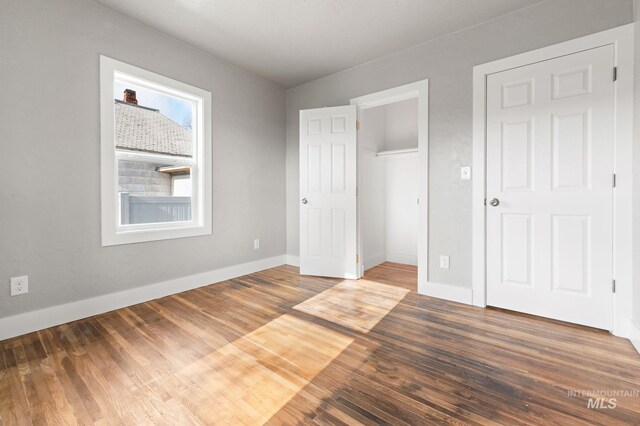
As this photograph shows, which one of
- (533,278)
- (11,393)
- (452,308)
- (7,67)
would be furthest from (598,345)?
(7,67)

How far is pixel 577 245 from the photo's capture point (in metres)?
2.21

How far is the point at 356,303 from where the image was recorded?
8.86 ft

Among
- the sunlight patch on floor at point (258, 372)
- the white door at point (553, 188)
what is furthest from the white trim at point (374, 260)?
the sunlight patch on floor at point (258, 372)

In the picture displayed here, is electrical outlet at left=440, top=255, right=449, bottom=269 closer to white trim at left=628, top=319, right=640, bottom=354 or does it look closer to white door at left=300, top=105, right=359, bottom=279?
white door at left=300, top=105, right=359, bottom=279

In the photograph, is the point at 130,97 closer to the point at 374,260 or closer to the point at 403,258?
the point at 374,260

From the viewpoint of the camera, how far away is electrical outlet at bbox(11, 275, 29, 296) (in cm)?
205

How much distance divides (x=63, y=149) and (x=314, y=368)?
253cm

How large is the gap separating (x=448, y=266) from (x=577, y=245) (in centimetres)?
100

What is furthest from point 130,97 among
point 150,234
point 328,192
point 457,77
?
point 457,77

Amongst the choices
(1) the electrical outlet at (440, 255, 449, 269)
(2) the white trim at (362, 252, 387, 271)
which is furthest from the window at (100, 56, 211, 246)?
(1) the electrical outlet at (440, 255, 449, 269)

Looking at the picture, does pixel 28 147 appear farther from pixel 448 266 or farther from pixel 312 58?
pixel 448 266

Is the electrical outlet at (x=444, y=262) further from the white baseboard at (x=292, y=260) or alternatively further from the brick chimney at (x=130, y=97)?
the brick chimney at (x=130, y=97)

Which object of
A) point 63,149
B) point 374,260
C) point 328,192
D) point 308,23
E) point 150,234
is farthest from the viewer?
point 374,260

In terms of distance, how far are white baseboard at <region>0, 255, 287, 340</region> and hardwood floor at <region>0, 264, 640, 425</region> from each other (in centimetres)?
9
